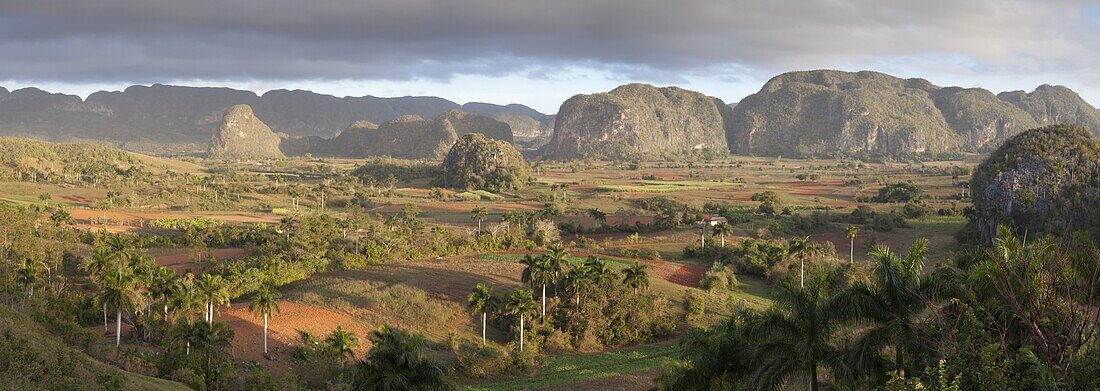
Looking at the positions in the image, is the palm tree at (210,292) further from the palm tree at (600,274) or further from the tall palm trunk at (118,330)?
the palm tree at (600,274)

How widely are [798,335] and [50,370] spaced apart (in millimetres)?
23197

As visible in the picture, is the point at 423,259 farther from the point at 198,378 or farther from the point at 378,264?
the point at 198,378

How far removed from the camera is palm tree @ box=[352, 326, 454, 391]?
921 inches

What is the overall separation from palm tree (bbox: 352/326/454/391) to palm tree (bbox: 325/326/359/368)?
14.4 metres

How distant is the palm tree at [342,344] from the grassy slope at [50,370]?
25.7 ft

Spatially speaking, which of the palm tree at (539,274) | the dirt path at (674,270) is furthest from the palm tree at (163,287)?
the dirt path at (674,270)

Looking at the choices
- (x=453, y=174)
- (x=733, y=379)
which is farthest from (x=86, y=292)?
(x=453, y=174)

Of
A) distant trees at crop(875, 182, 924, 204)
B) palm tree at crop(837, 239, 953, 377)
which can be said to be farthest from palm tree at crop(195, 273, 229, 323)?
distant trees at crop(875, 182, 924, 204)

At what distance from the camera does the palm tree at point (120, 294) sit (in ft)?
128

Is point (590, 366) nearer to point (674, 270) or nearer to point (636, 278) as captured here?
point (636, 278)

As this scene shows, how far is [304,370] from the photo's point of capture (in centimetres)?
3950

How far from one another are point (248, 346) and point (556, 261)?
17366 millimetres

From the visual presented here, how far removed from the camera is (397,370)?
23.6 meters

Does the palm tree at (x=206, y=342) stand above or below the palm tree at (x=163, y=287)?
below
